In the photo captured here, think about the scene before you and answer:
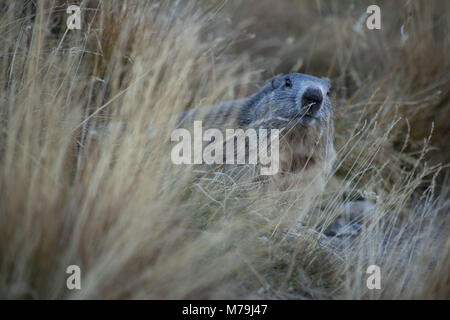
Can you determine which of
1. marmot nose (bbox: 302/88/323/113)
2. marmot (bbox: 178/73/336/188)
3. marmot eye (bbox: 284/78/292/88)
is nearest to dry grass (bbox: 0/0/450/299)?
marmot (bbox: 178/73/336/188)

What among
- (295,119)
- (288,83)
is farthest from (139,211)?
(288,83)

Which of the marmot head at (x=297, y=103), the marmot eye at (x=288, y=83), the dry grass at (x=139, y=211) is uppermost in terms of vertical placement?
the marmot eye at (x=288, y=83)

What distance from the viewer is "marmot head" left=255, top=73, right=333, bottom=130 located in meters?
3.51

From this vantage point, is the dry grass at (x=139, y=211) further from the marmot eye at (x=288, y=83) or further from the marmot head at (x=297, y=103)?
the marmot eye at (x=288, y=83)

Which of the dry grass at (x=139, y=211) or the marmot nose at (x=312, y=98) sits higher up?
the marmot nose at (x=312, y=98)

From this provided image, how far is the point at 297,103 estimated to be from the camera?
3572 millimetres

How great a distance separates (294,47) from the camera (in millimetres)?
7117

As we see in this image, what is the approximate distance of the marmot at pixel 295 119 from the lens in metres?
3.56

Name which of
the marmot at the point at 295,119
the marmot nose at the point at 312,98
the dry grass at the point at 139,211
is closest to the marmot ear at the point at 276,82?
the marmot at the point at 295,119

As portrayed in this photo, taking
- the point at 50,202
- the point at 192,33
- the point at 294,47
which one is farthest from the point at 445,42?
the point at 50,202

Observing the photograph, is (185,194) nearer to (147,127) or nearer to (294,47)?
(147,127)

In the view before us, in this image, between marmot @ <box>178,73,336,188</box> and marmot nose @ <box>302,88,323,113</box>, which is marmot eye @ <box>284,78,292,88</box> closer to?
marmot @ <box>178,73,336,188</box>

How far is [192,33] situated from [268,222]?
221 centimetres

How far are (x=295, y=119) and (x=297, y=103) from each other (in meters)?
0.15
